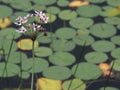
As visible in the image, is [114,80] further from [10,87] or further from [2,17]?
[2,17]

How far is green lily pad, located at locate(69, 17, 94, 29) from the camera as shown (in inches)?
77.5

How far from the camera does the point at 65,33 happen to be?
A: 192 cm

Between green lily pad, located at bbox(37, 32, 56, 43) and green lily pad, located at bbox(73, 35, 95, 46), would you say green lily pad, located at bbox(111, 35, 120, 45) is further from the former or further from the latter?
green lily pad, located at bbox(37, 32, 56, 43)

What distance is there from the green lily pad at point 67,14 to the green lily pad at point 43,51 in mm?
274

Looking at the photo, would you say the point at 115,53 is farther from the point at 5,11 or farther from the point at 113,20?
the point at 5,11

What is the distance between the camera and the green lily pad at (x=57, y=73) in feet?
5.49

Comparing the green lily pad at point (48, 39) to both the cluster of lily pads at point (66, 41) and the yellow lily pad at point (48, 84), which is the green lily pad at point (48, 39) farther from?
the yellow lily pad at point (48, 84)

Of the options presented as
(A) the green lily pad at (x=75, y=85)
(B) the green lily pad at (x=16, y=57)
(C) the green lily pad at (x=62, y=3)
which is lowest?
(A) the green lily pad at (x=75, y=85)

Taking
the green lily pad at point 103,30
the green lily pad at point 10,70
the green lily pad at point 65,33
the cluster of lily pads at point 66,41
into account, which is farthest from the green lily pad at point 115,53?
the green lily pad at point 10,70

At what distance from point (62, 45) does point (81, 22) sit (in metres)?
0.21

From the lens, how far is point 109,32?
1.93m

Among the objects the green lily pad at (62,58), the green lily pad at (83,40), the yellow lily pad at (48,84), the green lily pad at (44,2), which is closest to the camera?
the yellow lily pad at (48,84)

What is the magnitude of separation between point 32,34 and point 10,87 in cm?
43

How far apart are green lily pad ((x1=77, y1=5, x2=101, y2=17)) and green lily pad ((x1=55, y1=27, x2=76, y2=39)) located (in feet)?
0.52
